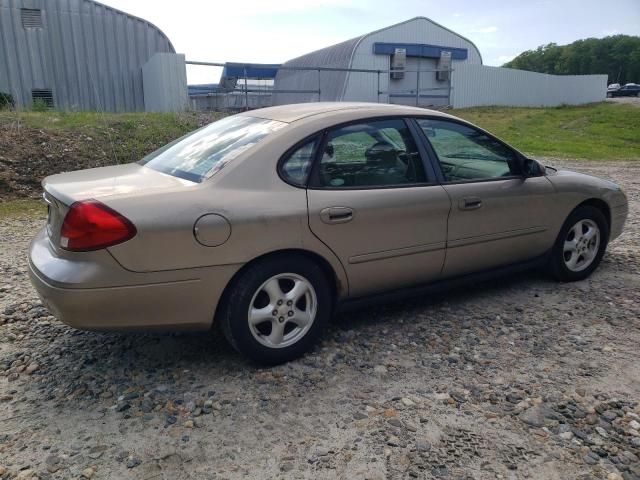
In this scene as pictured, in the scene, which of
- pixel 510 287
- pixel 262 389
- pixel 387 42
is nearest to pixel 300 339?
pixel 262 389

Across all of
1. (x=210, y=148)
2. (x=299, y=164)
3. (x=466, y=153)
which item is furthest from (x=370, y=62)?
(x=299, y=164)

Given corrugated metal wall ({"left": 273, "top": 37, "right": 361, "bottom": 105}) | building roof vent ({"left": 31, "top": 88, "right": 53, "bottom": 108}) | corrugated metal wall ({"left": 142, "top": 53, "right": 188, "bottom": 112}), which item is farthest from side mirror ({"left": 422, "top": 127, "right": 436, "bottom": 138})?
corrugated metal wall ({"left": 273, "top": 37, "right": 361, "bottom": 105})

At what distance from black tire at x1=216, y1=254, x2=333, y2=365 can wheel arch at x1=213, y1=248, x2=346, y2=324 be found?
1 centimetres

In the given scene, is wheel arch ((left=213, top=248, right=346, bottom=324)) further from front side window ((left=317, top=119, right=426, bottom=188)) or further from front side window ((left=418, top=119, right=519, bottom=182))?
front side window ((left=418, top=119, right=519, bottom=182))

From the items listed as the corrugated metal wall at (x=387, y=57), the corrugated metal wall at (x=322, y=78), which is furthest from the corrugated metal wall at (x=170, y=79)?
the corrugated metal wall at (x=387, y=57)

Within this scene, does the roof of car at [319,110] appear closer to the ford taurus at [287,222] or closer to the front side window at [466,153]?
the ford taurus at [287,222]

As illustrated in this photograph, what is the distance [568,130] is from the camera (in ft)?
69.2

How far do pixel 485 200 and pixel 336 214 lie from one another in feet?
4.29

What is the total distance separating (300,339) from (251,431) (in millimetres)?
760

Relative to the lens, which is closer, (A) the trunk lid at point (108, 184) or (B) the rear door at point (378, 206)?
(A) the trunk lid at point (108, 184)

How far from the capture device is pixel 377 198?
3.52 meters

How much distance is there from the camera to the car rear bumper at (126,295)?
277 cm

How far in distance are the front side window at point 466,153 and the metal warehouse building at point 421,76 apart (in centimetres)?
2107

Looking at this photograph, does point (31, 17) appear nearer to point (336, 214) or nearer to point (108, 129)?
point (108, 129)
